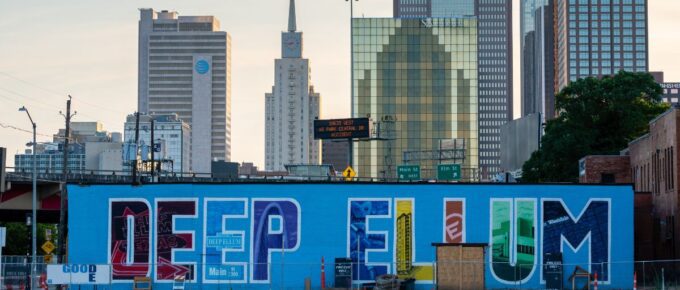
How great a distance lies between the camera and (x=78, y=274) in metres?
55.2

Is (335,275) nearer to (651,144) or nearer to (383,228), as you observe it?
(383,228)

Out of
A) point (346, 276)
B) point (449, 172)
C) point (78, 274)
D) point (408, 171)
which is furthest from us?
point (408, 171)

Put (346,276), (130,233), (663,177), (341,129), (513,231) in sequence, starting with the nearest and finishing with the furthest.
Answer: (346,276) → (130,233) → (513,231) → (663,177) → (341,129)

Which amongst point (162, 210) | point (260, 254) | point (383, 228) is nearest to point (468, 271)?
point (383, 228)

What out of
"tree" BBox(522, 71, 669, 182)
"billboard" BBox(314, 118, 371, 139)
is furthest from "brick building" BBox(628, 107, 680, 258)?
"billboard" BBox(314, 118, 371, 139)

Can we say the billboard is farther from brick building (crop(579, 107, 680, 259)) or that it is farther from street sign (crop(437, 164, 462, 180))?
brick building (crop(579, 107, 680, 259))

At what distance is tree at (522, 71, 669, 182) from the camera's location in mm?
98438

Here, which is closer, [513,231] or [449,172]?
[513,231]

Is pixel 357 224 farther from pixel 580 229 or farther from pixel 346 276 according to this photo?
pixel 580 229

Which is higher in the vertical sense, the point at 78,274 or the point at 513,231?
the point at 513,231

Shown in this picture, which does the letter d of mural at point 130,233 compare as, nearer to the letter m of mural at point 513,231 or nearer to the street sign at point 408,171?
the letter m of mural at point 513,231

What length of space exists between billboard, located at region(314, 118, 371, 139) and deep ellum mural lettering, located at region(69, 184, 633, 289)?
59.4 metres

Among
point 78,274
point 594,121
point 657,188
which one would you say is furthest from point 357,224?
point 594,121

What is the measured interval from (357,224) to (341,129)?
6177 centimetres
